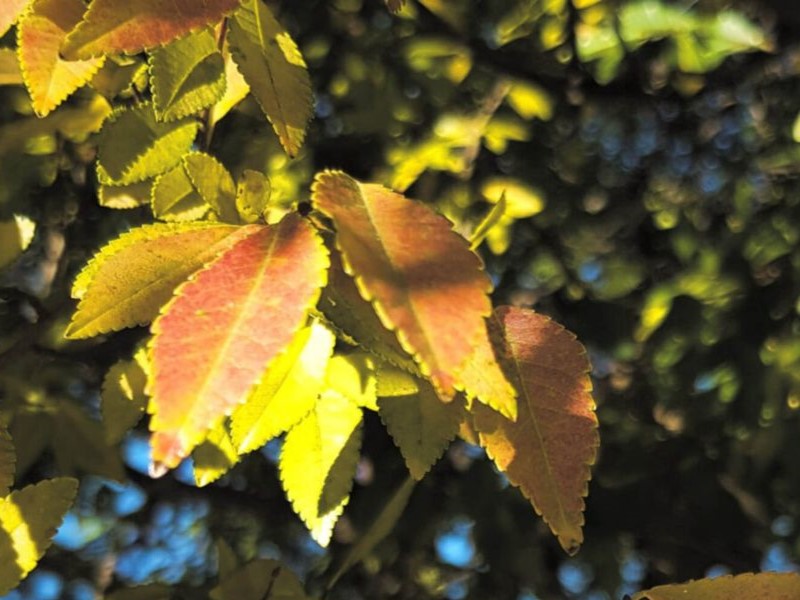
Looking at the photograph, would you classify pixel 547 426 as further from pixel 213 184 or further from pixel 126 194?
pixel 126 194

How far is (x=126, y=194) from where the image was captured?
79 centimetres

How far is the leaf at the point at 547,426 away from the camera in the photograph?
529 mm

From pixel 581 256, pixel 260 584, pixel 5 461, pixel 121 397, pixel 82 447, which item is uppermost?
pixel 5 461

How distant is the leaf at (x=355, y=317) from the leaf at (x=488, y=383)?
0.17 ft

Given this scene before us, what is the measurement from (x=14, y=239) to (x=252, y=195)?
1.18ft

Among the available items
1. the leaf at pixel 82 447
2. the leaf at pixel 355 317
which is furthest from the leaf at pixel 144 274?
the leaf at pixel 82 447

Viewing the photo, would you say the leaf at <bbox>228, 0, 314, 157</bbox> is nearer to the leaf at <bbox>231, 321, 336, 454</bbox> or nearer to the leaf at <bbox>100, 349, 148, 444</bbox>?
the leaf at <bbox>231, 321, 336, 454</bbox>

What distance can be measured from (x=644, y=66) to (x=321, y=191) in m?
1.19

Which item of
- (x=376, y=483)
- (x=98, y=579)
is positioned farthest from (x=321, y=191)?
(x=98, y=579)

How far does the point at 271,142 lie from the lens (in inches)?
41.6

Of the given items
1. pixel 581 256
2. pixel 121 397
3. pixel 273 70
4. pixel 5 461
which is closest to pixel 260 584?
pixel 121 397

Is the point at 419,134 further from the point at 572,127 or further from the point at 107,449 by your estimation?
the point at 107,449

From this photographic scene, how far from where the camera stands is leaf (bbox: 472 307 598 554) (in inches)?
20.8

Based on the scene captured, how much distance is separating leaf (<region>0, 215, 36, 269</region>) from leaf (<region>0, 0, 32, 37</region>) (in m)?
0.33
